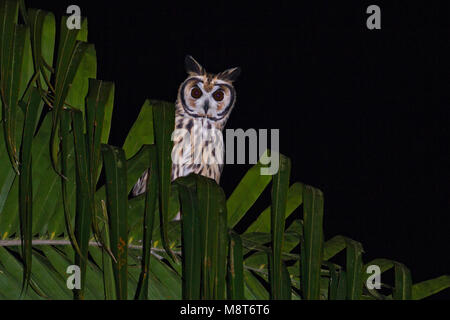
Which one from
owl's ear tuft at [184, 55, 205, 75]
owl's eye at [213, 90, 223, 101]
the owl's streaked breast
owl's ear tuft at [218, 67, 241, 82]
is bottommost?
the owl's streaked breast

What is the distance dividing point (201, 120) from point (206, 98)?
0.08m

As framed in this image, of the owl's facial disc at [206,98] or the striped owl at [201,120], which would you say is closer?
the striped owl at [201,120]

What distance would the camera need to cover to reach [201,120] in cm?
191

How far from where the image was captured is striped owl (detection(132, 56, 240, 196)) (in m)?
1.80

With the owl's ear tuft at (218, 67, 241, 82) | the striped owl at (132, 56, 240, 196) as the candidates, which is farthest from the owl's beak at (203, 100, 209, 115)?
the owl's ear tuft at (218, 67, 241, 82)

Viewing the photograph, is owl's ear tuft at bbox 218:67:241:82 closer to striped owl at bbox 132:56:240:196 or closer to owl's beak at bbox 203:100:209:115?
striped owl at bbox 132:56:240:196

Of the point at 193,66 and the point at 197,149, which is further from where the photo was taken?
the point at 193,66

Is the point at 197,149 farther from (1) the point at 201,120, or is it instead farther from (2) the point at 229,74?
(2) the point at 229,74

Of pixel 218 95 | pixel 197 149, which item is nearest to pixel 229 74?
pixel 218 95

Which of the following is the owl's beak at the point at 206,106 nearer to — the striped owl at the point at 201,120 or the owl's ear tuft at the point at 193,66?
the striped owl at the point at 201,120

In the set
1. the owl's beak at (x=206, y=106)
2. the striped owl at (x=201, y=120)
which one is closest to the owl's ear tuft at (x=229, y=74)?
the striped owl at (x=201, y=120)

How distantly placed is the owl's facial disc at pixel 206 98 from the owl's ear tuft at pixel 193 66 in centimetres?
3

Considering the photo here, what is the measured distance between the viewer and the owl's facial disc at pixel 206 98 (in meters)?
1.91

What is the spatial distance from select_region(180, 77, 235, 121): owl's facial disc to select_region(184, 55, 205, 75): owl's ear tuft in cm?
3
